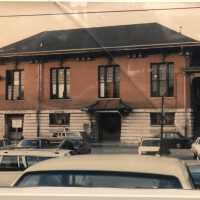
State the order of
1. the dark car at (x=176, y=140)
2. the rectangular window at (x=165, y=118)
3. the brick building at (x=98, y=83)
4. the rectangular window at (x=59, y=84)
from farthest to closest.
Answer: the rectangular window at (x=165, y=118)
the dark car at (x=176, y=140)
the rectangular window at (x=59, y=84)
the brick building at (x=98, y=83)

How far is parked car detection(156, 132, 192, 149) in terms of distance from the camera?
16047mm

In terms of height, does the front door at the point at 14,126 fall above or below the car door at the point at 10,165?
above

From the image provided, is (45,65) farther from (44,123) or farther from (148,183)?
(148,183)

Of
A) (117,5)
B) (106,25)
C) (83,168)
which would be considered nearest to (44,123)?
(106,25)

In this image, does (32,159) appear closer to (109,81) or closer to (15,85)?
(15,85)

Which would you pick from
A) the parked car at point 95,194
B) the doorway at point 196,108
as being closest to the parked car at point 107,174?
the parked car at point 95,194

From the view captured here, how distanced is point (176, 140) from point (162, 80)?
7.26ft

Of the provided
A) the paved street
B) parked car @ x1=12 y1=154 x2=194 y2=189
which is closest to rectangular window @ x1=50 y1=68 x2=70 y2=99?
the paved street

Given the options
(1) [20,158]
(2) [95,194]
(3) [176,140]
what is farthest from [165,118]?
(2) [95,194]

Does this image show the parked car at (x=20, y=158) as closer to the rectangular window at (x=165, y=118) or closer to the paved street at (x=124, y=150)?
the paved street at (x=124, y=150)

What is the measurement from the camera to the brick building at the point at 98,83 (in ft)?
45.2

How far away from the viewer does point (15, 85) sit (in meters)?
14.5

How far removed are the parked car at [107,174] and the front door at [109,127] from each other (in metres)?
11.3

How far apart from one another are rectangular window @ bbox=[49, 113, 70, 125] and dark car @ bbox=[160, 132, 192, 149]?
8.51ft
